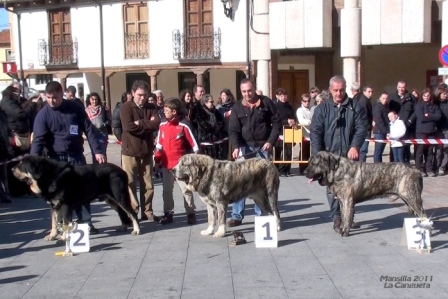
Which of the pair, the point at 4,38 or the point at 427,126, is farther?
the point at 4,38

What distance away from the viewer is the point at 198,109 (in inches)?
460

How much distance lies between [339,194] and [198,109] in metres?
3.99

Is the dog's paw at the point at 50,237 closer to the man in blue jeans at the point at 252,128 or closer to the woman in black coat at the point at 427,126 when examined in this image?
the man in blue jeans at the point at 252,128

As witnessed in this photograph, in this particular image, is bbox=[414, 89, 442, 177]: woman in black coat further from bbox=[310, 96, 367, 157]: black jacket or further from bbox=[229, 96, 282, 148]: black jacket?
bbox=[229, 96, 282, 148]: black jacket

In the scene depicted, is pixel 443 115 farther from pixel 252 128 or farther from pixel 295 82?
pixel 295 82

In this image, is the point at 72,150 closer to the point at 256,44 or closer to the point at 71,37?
the point at 256,44

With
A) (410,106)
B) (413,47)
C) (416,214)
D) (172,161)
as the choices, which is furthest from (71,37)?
(416,214)

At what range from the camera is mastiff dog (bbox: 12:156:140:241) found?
7984mm

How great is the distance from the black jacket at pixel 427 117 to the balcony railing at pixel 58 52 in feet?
65.8

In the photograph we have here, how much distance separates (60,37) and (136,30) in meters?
4.39

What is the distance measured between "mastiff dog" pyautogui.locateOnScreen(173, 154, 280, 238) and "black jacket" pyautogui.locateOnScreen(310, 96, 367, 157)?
0.77 m

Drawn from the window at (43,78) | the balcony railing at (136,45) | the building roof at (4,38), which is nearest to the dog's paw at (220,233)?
the balcony railing at (136,45)

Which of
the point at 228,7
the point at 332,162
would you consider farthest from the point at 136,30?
the point at 332,162

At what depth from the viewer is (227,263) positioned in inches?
286
